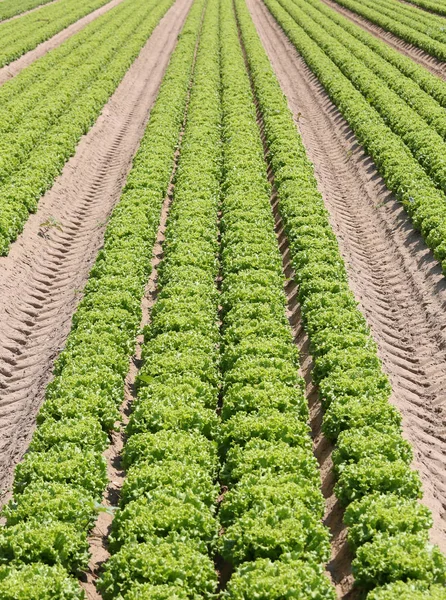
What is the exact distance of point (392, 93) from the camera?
110 ft

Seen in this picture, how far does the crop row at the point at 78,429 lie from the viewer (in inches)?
391

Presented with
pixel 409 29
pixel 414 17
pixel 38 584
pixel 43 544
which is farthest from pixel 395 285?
pixel 414 17

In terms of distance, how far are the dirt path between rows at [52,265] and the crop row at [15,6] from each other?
35.5 m

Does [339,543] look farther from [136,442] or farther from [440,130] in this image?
[440,130]

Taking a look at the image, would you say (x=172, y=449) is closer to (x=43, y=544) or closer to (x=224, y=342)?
(x=43, y=544)

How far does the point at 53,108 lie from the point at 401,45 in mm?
29574

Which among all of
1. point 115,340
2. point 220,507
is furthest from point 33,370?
point 220,507

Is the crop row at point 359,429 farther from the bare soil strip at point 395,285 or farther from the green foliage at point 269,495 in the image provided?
the bare soil strip at point 395,285

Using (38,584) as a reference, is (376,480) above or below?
below

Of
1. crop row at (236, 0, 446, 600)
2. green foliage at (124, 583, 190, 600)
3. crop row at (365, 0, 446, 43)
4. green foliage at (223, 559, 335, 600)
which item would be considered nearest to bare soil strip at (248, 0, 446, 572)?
crop row at (236, 0, 446, 600)

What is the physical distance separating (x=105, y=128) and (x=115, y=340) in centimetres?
2022

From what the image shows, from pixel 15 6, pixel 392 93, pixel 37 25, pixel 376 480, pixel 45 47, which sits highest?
pixel 15 6

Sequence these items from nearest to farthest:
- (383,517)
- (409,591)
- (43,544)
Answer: (409,591) < (43,544) < (383,517)

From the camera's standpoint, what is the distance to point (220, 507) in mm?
11305
